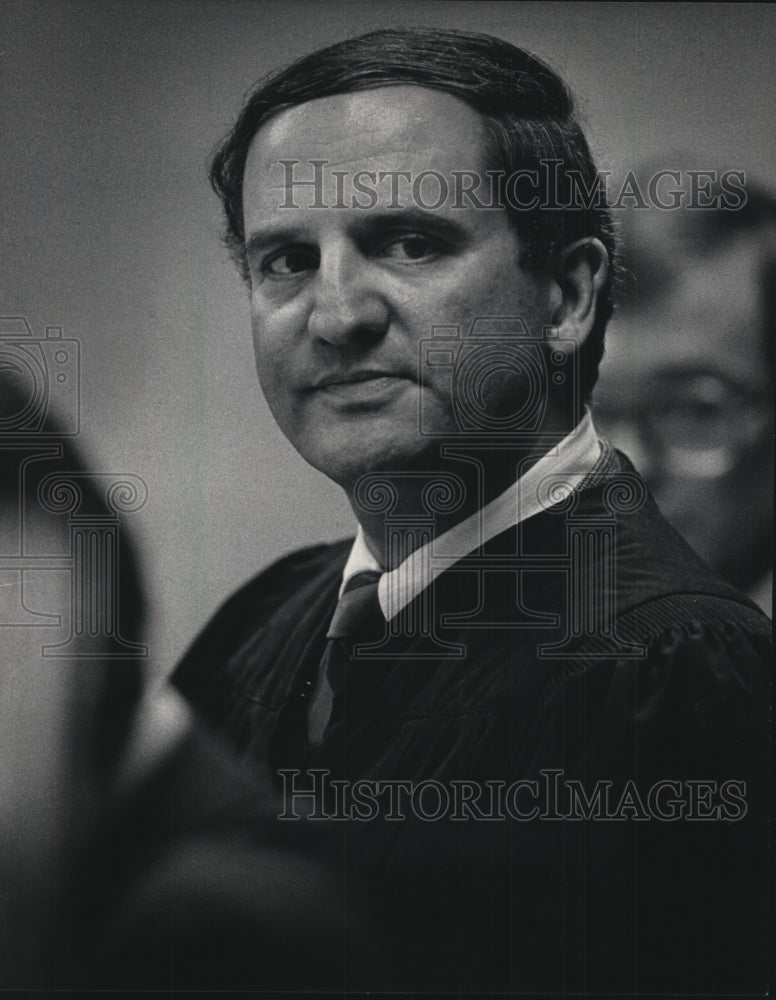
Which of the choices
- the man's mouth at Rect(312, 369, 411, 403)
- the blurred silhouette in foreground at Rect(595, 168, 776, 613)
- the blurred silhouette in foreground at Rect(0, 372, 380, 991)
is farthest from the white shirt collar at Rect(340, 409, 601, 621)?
the blurred silhouette in foreground at Rect(0, 372, 380, 991)

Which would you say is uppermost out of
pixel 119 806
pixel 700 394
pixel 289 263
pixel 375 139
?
pixel 375 139

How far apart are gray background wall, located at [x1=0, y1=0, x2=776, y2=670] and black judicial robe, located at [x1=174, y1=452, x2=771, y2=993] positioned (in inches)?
14.6

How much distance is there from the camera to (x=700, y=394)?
3037mm

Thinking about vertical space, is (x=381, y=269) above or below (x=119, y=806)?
above

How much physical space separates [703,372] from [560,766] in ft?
3.44

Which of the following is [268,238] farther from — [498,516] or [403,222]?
[498,516]

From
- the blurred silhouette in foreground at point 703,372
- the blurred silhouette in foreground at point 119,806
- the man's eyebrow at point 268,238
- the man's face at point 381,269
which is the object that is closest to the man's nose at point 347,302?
the man's face at point 381,269

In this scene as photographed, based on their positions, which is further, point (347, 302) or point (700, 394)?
point (700, 394)

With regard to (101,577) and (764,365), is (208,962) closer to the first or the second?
(101,577)

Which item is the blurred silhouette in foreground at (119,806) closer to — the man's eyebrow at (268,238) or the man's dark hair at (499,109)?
the man's eyebrow at (268,238)

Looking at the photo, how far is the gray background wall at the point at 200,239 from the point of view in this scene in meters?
3.05

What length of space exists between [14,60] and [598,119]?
1.50 m

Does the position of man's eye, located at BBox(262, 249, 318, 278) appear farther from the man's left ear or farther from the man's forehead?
the man's left ear

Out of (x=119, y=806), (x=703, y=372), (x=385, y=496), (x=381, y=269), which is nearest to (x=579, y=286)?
(x=703, y=372)
